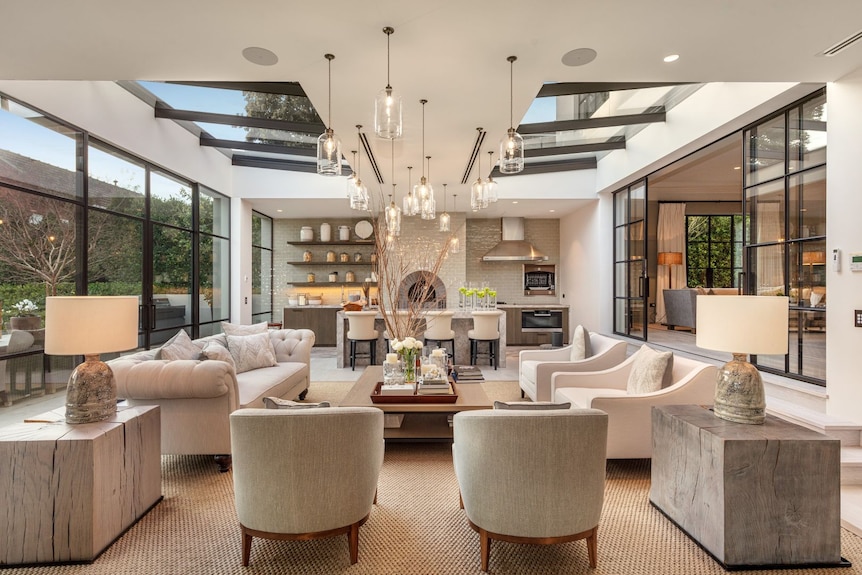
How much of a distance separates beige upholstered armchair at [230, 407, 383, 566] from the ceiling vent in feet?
11.9

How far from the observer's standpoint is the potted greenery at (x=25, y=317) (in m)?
3.70

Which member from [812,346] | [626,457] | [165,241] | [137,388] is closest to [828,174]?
[812,346]

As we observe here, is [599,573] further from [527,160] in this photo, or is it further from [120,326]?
[527,160]

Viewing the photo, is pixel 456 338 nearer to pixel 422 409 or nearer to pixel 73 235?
pixel 422 409

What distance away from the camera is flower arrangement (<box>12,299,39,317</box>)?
373cm

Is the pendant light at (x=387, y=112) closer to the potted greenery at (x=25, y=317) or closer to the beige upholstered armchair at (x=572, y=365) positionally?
the beige upholstered armchair at (x=572, y=365)

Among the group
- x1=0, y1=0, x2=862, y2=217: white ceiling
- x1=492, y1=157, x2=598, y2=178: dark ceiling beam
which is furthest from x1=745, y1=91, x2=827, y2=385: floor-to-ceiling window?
x1=492, y1=157, x2=598, y2=178: dark ceiling beam

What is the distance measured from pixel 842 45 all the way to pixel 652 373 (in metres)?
2.42

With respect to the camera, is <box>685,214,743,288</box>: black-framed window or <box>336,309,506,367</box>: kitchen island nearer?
<box>336,309,506,367</box>: kitchen island

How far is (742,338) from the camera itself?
2111 mm

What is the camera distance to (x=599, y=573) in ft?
6.13

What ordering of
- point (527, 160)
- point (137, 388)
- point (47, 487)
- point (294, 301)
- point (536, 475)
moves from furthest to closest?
point (294, 301) → point (527, 160) → point (137, 388) → point (47, 487) → point (536, 475)

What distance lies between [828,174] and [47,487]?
526 cm

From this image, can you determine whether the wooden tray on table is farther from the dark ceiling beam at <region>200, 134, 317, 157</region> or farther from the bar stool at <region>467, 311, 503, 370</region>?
the dark ceiling beam at <region>200, 134, 317, 157</region>
